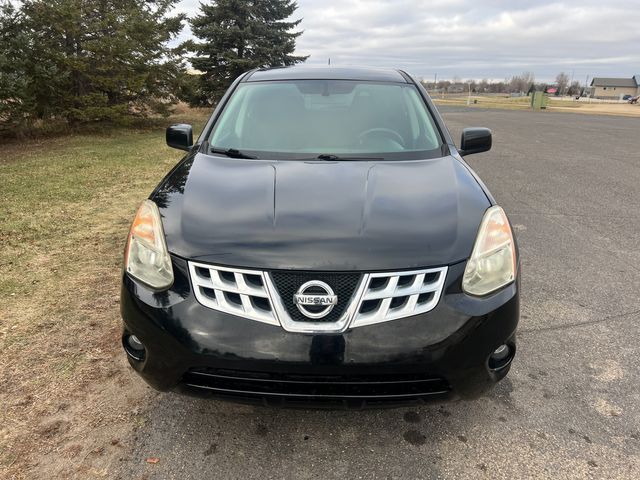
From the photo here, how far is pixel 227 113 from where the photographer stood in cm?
328

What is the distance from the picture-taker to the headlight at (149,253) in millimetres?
1950

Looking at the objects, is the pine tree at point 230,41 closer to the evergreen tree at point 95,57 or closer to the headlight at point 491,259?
the evergreen tree at point 95,57

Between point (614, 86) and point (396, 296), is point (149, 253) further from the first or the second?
point (614, 86)

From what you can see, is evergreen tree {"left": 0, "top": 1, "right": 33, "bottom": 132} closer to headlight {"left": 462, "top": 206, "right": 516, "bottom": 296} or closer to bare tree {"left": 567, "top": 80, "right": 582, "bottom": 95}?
headlight {"left": 462, "top": 206, "right": 516, "bottom": 296}

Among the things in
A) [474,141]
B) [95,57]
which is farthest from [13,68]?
[474,141]

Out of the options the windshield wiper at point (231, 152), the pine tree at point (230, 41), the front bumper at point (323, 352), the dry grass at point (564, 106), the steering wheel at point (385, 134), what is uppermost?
the pine tree at point (230, 41)

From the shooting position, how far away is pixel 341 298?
1.81m

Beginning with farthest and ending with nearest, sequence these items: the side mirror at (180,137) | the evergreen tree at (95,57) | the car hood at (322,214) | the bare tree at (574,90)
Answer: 1. the bare tree at (574,90)
2. the evergreen tree at (95,57)
3. the side mirror at (180,137)
4. the car hood at (322,214)

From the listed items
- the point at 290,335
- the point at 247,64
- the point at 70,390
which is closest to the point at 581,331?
the point at 290,335

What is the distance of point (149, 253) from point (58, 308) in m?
1.68

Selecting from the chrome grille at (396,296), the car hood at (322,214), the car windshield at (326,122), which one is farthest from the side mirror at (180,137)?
the chrome grille at (396,296)

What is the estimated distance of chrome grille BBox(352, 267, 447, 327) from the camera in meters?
1.80

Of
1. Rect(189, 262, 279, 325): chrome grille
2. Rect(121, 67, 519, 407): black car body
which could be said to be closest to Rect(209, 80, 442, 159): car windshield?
Rect(121, 67, 519, 407): black car body

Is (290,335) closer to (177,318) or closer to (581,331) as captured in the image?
(177,318)
